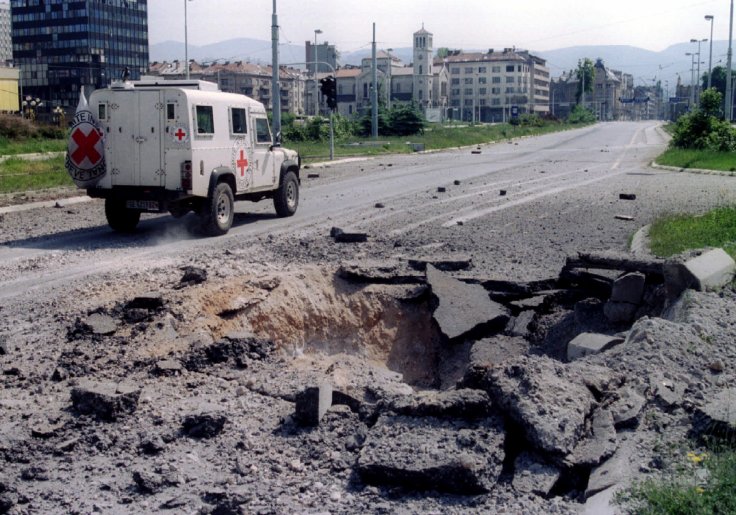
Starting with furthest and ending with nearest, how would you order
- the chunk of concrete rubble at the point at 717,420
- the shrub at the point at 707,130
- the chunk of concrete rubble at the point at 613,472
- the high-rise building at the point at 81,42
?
the high-rise building at the point at 81,42, the shrub at the point at 707,130, the chunk of concrete rubble at the point at 717,420, the chunk of concrete rubble at the point at 613,472

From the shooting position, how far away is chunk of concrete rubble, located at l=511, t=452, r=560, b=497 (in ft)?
16.3

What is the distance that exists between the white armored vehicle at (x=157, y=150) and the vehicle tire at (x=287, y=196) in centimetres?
223

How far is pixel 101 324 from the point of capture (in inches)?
330

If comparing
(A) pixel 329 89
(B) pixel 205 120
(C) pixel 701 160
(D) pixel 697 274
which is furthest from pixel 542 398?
(A) pixel 329 89

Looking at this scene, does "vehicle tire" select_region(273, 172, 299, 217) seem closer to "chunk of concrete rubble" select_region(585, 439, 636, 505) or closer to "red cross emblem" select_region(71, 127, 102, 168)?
"red cross emblem" select_region(71, 127, 102, 168)

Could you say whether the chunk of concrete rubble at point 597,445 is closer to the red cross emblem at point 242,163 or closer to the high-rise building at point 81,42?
the red cross emblem at point 242,163

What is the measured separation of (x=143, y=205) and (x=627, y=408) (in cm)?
1074

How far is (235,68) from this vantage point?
15788 cm

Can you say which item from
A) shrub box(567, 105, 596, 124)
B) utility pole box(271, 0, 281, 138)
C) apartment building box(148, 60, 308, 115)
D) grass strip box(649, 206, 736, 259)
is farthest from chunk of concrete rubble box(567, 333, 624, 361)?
apartment building box(148, 60, 308, 115)

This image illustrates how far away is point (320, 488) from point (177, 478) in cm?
89

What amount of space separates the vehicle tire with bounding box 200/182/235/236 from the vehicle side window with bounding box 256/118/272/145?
5.13 ft

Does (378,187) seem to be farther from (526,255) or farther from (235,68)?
(235,68)

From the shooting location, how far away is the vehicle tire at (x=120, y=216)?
1527 centimetres

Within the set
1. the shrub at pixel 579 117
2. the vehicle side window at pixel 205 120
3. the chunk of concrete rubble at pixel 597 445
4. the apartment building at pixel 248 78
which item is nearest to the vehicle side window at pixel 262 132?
the vehicle side window at pixel 205 120
